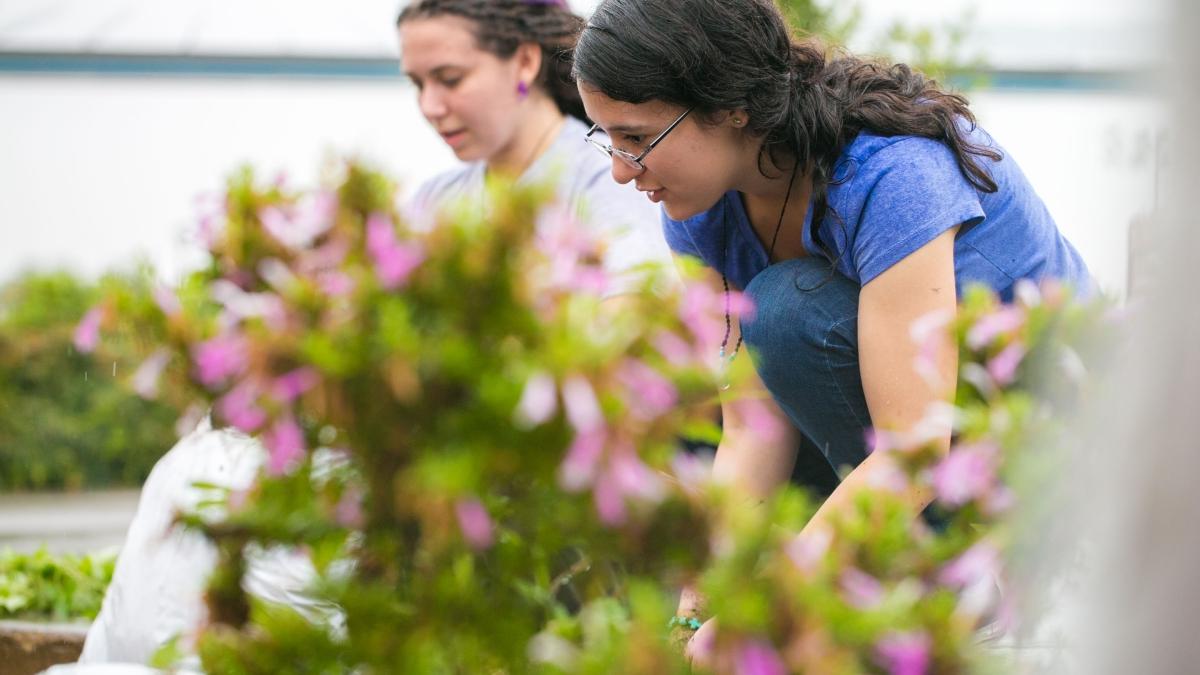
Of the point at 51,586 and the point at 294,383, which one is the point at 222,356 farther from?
the point at 51,586

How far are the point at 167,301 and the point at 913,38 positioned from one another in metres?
4.88

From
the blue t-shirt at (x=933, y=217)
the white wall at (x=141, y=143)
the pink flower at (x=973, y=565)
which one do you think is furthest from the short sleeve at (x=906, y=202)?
the white wall at (x=141, y=143)

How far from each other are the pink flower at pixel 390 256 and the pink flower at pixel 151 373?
0.76 ft

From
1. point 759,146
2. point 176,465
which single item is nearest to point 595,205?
point 759,146

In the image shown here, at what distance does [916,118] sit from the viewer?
7.14 ft

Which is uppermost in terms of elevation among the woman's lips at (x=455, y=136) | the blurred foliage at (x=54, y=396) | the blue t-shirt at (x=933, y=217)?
the blue t-shirt at (x=933, y=217)

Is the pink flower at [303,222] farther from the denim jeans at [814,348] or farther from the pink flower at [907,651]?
the denim jeans at [814,348]

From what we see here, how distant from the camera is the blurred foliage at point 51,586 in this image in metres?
3.05

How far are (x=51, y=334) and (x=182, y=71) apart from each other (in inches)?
69.1

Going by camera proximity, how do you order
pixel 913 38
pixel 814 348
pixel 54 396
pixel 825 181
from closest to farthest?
1. pixel 825 181
2. pixel 814 348
3. pixel 913 38
4. pixel 54 396

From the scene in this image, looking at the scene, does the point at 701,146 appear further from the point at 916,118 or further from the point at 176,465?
the point at 176,465

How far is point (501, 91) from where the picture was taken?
123 inches

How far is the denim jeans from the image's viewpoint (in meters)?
2.28

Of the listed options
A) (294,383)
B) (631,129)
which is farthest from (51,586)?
(294,383)
